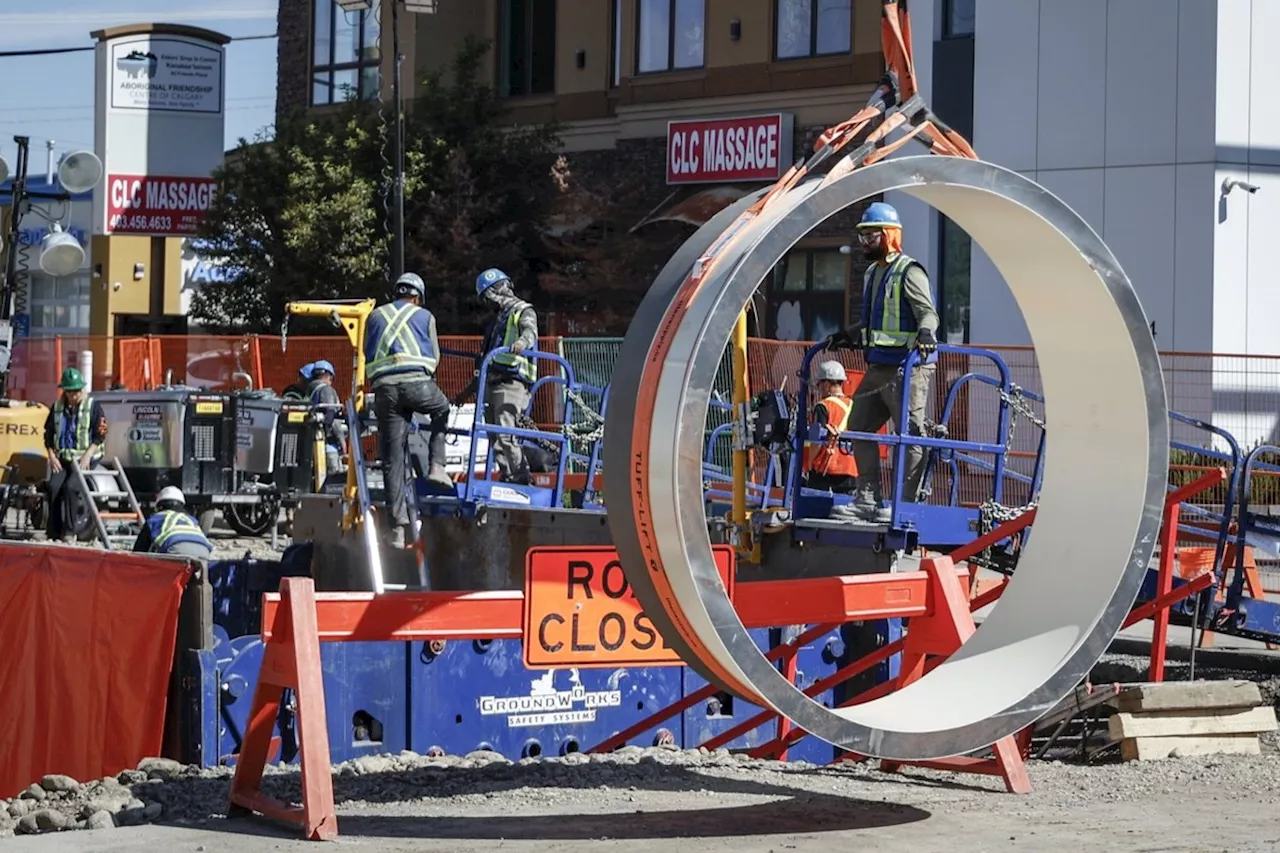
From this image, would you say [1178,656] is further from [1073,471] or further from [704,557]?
[704,557]

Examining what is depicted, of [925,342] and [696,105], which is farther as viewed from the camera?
[696,105]

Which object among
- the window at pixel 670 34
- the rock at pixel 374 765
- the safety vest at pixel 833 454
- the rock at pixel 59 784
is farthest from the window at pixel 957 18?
the rock at pixel 59 784

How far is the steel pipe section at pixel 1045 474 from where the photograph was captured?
691cm

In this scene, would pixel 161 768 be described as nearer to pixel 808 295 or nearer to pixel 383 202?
pixel 808 295

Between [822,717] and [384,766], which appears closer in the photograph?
[822,717]

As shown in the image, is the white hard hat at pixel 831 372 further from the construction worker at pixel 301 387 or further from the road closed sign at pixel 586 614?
the construction worker at pixel 301 387

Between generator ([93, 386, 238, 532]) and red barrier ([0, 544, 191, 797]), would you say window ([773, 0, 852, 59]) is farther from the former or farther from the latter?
red barrier ([0, 544, 191, 797])

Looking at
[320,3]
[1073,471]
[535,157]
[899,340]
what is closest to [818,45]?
[535,157]

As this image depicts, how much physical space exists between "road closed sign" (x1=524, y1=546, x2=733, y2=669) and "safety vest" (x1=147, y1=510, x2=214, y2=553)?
5.97 m

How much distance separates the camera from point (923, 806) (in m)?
7.88

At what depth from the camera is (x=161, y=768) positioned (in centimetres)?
885

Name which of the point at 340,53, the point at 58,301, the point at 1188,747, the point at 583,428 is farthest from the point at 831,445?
the point at 58,301

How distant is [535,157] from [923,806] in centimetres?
2545

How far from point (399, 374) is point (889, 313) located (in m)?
3.56
